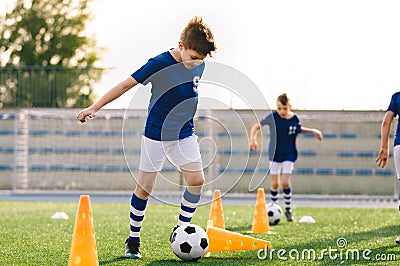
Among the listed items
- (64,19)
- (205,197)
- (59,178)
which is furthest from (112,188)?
(64,19)

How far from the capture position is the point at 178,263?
228 inches

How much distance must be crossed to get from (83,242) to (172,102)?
4.69 ft

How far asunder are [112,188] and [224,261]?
45.8 feet

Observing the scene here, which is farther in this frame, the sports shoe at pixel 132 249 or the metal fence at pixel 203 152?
the metal fence at pixel 203 152

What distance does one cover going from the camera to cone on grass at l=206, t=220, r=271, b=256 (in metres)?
6.44

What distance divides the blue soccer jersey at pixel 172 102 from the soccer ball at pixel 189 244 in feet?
2.50

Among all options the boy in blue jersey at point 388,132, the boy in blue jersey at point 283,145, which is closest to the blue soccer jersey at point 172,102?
the boy in blue jersey at point 388,132

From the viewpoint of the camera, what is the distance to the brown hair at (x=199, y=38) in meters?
5.77

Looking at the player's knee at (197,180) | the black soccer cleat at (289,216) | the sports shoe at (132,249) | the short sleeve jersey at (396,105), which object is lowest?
the black soccer cleat at (289,216)

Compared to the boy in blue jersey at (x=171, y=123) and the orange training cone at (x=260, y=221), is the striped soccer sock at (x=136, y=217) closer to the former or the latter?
the boy in blue jersey at (x=171, y=123)

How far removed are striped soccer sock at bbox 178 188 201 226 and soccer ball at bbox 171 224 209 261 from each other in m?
0.37

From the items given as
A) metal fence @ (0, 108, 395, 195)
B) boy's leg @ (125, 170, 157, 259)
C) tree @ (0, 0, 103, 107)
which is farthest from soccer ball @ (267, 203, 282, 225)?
tree @ (0, 0, 103, 107)

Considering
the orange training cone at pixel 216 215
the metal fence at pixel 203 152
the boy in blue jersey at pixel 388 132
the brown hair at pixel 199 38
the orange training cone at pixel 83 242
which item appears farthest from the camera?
the metal fence at pixel 203 152

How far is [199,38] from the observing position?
18.9 feet
